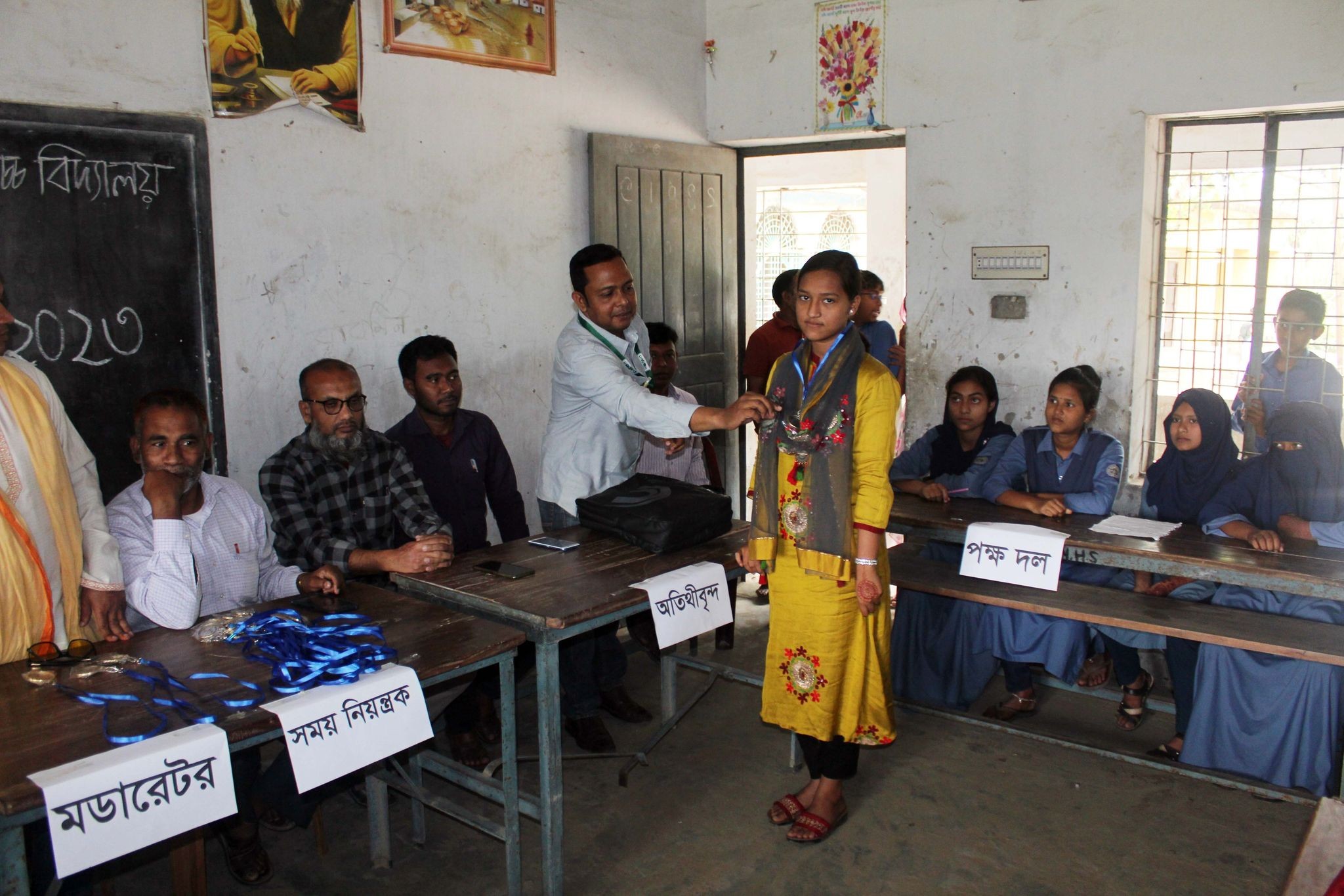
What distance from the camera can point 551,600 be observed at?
112 inches

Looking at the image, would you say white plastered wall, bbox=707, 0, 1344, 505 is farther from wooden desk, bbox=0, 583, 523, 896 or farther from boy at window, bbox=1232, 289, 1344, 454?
wooden desk, bbox=0, 583, 523, 896

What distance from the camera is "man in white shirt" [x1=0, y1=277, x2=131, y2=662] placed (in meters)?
2.43

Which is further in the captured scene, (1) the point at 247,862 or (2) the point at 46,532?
(1) the point at 247,862

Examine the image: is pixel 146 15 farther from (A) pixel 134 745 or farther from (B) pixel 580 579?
(A) pixel 134 745

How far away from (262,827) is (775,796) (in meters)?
1.65

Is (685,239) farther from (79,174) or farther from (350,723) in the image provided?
(350,723)

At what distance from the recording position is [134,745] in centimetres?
197

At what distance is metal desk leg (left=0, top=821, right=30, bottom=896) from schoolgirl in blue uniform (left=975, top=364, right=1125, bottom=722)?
3.21m

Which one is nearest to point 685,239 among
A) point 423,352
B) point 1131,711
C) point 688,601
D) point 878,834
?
point 423,352

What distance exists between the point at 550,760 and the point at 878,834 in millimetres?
1127

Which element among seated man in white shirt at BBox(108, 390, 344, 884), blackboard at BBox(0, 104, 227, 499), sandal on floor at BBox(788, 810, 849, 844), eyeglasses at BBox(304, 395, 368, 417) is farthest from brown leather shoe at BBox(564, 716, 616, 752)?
blackboard at BBox(0, 104, 227, 499)

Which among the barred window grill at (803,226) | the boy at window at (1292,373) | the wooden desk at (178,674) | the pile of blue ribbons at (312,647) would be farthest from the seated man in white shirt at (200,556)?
the barred window grill at (803,226)

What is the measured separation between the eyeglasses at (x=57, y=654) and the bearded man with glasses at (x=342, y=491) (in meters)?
0.85

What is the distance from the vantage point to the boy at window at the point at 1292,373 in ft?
14.4
